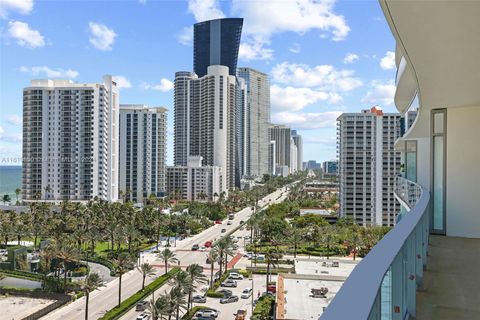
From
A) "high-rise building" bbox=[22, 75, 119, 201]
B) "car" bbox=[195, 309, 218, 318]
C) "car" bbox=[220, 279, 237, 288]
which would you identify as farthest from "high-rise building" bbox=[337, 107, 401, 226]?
"car" bbox=[195, 309, 218, 318]

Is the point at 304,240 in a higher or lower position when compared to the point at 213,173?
lower

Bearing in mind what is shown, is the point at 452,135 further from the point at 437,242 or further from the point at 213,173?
the point at 213,173

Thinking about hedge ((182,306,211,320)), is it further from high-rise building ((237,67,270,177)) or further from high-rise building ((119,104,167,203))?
high-rise building ((237,67,270,177))

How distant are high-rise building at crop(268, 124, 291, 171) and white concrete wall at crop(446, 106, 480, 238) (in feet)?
438

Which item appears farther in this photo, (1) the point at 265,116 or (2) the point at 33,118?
(1) the point at 265,116

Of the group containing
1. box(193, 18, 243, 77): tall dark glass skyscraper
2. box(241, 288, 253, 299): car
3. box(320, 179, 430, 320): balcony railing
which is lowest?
box(241, 288, 253, 299): car

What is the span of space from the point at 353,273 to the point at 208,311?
23409 mm

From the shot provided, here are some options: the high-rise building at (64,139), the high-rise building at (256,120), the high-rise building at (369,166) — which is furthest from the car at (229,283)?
the high-rise building at (256,120)

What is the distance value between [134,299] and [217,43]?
281 ft

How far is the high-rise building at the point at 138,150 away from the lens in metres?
67.1

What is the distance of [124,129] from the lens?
2655 inches

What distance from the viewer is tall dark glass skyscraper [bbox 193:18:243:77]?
3969 inches

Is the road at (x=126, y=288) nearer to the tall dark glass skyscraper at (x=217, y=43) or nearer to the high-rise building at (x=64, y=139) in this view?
the high-rise building at (x=64, y=139)

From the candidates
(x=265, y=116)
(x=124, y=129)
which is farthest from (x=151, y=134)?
(x=265, y=116)
